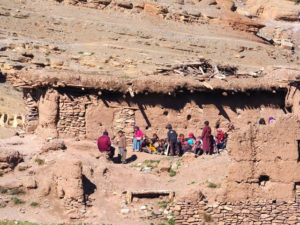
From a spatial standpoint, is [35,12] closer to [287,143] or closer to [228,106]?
[228,106]

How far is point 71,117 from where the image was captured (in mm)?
21969

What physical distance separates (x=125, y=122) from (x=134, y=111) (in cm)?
42

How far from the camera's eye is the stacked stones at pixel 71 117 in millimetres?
21891

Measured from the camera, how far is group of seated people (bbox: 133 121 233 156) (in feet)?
68.9

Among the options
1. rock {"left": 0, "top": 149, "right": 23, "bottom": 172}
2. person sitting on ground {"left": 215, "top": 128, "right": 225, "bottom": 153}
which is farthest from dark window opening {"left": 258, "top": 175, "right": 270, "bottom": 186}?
rock {"left": 0, "top": 149, "right": 23, "bottom": 172}

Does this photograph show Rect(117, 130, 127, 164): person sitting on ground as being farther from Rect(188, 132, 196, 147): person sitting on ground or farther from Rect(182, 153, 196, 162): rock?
Rect(188, 132, 196, 147): person sitting on ground

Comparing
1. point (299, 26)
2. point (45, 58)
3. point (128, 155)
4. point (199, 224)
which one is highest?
point (299, 26)

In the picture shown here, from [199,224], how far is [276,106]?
7.69m

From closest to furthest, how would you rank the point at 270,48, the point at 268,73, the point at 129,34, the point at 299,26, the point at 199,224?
1. the point at 199,224
2. the point at 268,73
3. the point at 129,34
4. the point at 270,48
5. the point at 299,26

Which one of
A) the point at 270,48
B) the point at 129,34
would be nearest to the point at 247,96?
the point at 129,34

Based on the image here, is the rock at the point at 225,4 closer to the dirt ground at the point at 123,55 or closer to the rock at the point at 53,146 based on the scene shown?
the dirt ground at the point at 123,55

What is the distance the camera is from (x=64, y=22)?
1914 inches

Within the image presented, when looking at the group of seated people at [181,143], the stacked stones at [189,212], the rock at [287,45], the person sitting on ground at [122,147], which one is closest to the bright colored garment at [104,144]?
the person sitting on ground at [122,147]

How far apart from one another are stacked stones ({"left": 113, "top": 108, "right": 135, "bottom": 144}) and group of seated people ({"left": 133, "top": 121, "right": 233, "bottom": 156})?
288mm
